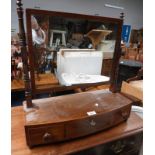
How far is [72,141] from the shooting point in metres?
0.70

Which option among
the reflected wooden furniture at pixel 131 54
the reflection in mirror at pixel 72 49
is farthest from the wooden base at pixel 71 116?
the reflected wooden furniture at pixel 131 54

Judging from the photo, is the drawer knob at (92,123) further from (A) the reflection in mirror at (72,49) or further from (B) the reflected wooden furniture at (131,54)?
(B) the reflected wooden furniture at (131,54)

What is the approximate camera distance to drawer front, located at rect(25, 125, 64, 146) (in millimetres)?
617

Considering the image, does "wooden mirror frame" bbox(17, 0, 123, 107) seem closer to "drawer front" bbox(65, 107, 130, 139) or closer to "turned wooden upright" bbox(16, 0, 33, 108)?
"turned wooden upright" bbox(16, 0, 33, 108)

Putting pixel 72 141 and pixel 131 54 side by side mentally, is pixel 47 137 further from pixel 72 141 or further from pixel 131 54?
pixel 131 54

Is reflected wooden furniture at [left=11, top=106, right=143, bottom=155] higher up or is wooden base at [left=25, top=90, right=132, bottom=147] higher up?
wooden base at [left=25, top=90, right=132, bottom=147]

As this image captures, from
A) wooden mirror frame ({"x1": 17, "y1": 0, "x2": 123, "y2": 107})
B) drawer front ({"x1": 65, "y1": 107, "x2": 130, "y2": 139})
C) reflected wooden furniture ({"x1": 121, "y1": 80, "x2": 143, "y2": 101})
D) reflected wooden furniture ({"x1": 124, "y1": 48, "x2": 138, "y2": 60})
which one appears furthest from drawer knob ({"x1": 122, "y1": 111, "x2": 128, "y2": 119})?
reflected wooden furniture ({"x1": 124, "y1": 48, "x2": 138, "y2": 60})

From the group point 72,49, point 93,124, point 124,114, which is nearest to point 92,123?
point 93,124

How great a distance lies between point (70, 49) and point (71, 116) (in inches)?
13.1

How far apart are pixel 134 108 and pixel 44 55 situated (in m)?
0.66
